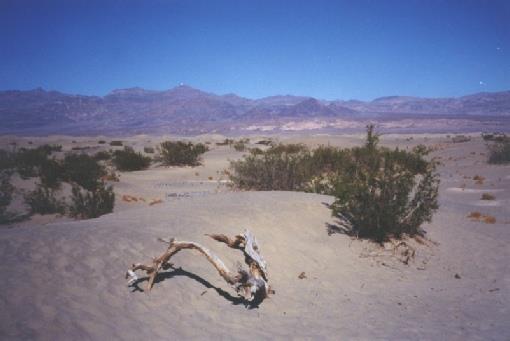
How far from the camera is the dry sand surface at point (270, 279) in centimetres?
363

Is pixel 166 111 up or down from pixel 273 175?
up

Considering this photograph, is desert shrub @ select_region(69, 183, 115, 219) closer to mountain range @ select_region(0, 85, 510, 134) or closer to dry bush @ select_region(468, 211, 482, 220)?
dry bush @ select_region(468, 211, 482, 220)

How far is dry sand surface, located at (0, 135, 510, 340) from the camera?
3.63 m

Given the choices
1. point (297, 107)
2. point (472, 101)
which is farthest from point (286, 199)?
point (472, 101)

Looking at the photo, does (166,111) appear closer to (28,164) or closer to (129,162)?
(129,162)

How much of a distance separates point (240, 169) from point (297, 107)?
131 metres

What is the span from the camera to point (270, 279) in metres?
5.17

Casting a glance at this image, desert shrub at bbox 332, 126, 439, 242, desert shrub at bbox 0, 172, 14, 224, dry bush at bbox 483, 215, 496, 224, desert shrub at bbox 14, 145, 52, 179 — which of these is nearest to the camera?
desert shrub at bbox 332, 126, 439, 242

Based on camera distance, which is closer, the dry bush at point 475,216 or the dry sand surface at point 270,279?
the dry sand surface at point 270,279

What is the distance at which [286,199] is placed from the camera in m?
8.21

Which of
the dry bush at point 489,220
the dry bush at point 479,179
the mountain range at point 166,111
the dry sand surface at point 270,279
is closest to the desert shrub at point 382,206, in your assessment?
the dry sand surface at point 270,279

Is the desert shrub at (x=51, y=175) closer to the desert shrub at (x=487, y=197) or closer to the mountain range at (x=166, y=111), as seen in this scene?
the desert shrub at (x=487, y=197)

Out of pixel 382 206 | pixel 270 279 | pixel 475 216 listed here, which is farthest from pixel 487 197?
pixel 270 279

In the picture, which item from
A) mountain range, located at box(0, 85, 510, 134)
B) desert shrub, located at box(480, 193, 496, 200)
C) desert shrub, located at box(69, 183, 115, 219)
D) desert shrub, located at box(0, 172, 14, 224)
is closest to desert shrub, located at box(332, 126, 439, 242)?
desert shrub, located at box(69, 183, 115, 219)
